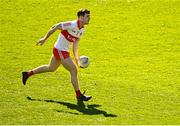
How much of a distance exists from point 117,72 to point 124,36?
18.2 ft

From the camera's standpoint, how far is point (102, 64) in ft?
54.6

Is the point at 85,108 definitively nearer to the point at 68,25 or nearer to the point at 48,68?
the point at 48,68

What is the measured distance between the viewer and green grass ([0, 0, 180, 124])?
11.3m

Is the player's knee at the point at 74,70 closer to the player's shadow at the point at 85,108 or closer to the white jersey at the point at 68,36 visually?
the white jersey at the point at 68,36

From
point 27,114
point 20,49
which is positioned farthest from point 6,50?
point 27,114

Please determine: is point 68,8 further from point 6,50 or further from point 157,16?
point 6,50

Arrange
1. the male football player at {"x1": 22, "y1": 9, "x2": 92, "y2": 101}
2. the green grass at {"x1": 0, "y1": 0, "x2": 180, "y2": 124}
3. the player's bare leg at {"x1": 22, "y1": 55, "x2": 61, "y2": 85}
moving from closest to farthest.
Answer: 1. the green grass at {"x1": 0, "y1": 0, "x2": 180, "y2": 124}
2. the male football player at {"x1": 22, "y1": 9, "x2": 92, "y2": 101}
3. the player's bare leg at {"x1": 22, "y1": 55, "x2": 61, "y2": 85}

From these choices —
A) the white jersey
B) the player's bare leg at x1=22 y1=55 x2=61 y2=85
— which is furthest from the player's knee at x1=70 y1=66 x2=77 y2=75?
the player's bare leg at x1=22 y1=55 x2=61 y2=85

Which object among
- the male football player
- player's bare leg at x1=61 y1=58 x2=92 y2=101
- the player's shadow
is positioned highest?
the male football player

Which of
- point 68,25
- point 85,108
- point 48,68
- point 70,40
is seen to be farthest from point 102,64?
point 85,108

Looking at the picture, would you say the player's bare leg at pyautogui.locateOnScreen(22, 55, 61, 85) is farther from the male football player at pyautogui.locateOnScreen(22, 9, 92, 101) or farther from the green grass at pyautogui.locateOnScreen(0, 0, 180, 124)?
the green grass at pyautogui.locateOnScreen(0, 0, 180, 124)

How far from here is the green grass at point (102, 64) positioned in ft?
37.2

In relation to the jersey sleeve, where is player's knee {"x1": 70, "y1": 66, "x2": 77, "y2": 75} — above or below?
below

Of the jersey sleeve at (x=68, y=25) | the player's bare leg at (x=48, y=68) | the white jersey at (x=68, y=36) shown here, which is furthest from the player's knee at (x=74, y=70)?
the jersey sleeve at (x=68, y=25)
